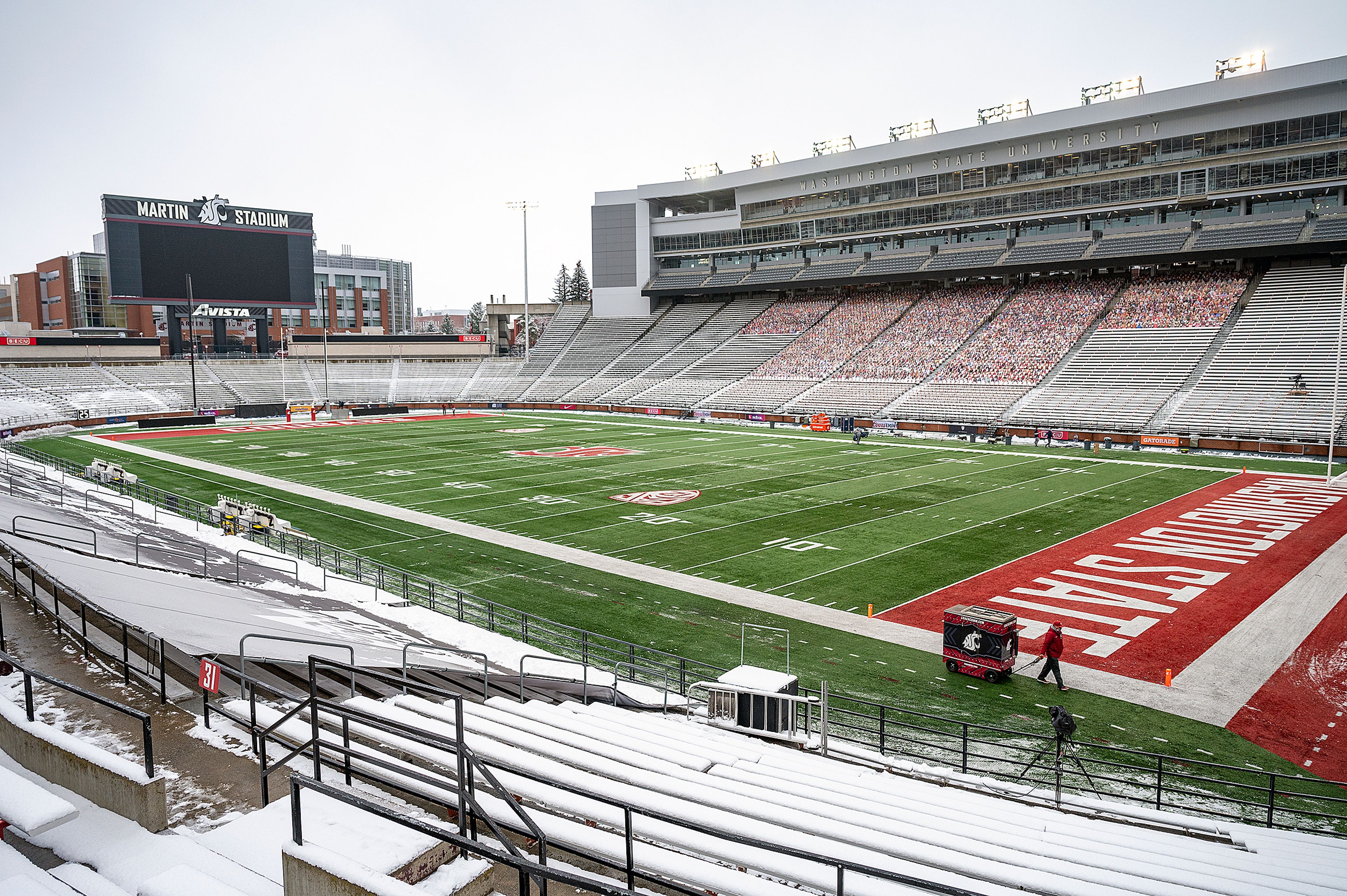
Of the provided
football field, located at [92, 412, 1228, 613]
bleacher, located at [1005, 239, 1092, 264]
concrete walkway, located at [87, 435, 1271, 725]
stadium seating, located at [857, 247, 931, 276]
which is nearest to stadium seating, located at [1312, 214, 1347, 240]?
bleacher, located at [1005, 239, 1092, 264]

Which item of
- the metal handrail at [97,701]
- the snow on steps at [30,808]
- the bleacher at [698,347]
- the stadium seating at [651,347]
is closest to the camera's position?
the snow on steps at [30,808]

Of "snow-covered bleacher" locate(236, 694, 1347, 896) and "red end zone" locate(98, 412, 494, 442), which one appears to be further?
"red end zone" locate(98, 412, 494, 442)

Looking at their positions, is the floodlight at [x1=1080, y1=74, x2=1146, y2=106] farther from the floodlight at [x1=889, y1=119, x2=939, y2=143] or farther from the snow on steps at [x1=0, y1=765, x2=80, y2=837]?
the snow on steps at [x1=0, y1=765, x2=80, y2=837]

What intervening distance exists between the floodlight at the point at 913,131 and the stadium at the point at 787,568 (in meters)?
Answer: 2.83

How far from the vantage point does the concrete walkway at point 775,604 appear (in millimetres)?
14398

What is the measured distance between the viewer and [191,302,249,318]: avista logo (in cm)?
7212

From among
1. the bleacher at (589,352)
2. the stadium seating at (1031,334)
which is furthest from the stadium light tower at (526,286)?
the stadium seating at (1031,334)

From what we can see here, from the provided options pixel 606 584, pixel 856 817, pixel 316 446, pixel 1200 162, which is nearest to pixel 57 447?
pixel 316 446

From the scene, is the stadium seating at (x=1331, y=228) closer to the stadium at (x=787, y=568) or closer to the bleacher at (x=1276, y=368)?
the stadium at (x=787, y=568)

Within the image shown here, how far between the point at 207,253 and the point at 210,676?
75265mm

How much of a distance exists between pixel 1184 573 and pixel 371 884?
23394 millimetres

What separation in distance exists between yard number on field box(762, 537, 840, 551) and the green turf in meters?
1.13

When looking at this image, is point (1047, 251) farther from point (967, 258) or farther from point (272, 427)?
point (272, 427)

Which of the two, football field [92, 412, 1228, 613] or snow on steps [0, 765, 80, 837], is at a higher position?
snow on steps [0, 765, 80, 837]
